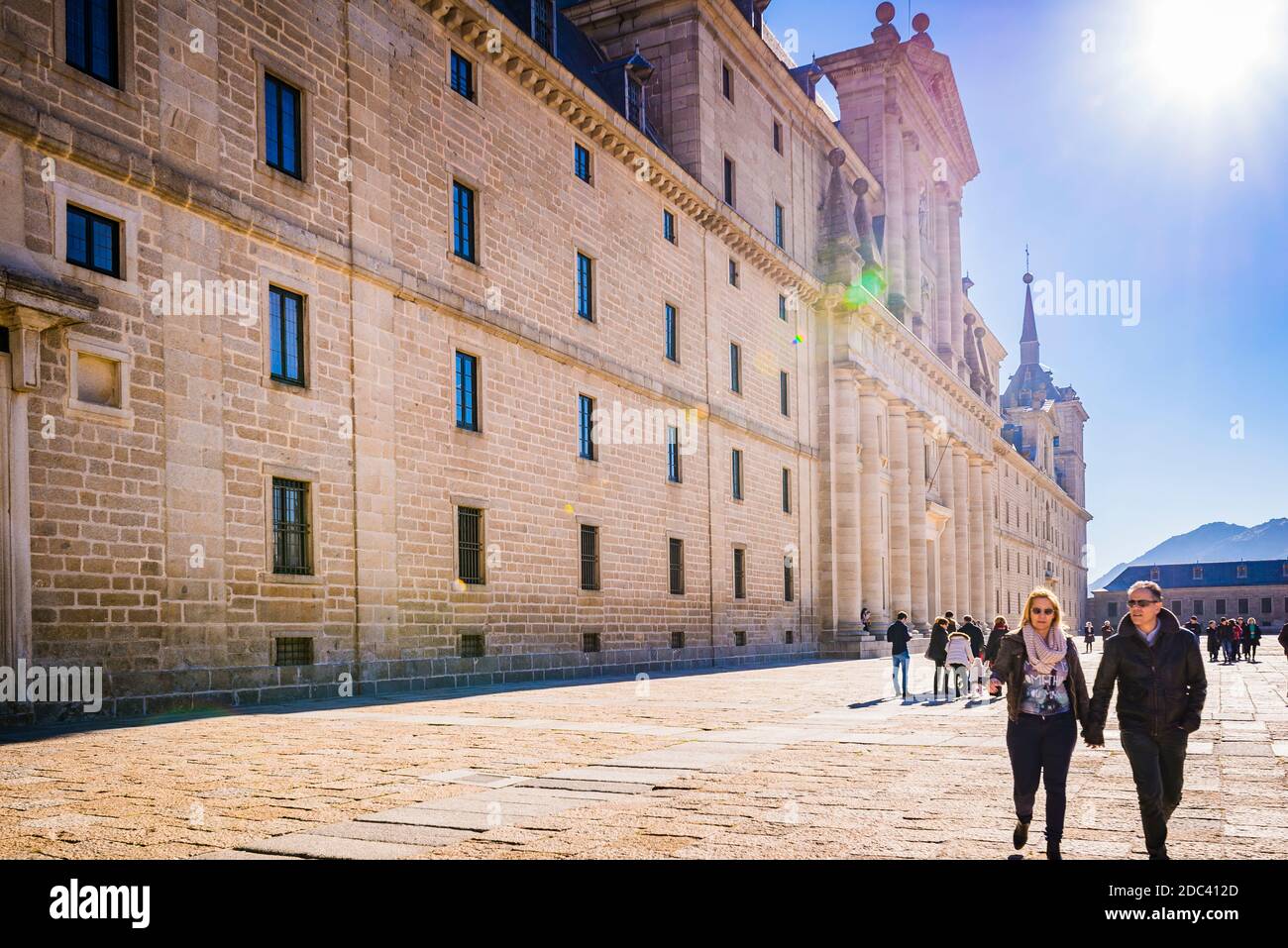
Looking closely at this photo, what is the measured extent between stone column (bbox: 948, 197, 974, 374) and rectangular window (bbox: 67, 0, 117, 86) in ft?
173

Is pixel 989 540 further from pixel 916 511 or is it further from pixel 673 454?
pixel 673 454

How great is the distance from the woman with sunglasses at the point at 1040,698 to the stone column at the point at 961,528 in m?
54.4

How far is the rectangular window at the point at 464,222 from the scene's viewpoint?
22.3 m

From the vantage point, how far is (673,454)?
3045cm

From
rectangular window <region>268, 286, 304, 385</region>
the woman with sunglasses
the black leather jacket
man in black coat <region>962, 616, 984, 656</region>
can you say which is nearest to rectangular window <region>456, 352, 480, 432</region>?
rectangular window <region>268, 286, 304, 385</region>

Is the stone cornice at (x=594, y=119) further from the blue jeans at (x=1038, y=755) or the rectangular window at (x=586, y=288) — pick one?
the blue jeans at (x=1038, y=755)

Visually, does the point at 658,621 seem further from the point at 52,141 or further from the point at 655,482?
the point at 52,141

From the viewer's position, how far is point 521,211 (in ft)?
79.4

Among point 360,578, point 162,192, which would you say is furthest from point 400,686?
point 162,192

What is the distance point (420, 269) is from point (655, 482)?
1014cm

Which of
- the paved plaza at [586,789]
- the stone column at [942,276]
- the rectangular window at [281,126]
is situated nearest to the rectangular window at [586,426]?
the rectangular window at [281,126]

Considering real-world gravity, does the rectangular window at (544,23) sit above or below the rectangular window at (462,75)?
above

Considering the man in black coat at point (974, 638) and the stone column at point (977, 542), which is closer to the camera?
the man in black coat at point (974, 638)

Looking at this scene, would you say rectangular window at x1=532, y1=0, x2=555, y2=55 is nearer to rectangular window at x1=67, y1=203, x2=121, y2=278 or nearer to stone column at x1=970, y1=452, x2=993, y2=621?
rectangular window at x1=67, y1=203, x2=121, y2=278
